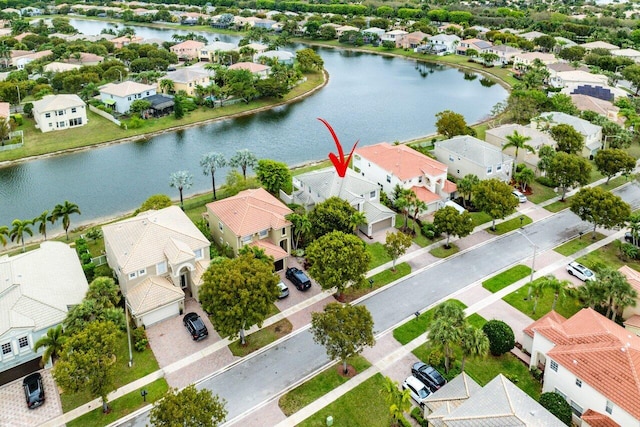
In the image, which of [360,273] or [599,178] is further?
[599,178]

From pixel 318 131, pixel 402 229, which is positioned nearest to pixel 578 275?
pixel 402 229

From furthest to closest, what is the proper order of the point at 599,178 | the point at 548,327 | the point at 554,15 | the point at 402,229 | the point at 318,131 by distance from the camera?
the point at 554,15 < the point at 318,131 < the point at 599,178 < the point at 402,229 < the point at 548,327

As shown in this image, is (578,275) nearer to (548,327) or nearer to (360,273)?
(548,327)

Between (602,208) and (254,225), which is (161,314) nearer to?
(254,225)

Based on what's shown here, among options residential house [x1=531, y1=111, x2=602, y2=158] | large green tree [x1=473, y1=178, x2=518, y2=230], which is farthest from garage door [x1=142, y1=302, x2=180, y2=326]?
residential house [x1=531, y1=111, x2=602, y2=158]

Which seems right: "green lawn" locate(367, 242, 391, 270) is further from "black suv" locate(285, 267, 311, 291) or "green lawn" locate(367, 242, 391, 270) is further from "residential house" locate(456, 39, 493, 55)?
"residential house" locate(456, 39, 493, 55)

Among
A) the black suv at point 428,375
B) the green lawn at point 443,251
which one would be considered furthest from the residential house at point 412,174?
the black suv at point 428,375

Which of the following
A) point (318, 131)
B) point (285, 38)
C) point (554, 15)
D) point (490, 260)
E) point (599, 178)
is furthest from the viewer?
point (554, 15)
